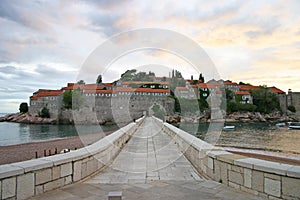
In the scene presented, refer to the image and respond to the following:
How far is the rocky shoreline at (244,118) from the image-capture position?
6331 centimetres

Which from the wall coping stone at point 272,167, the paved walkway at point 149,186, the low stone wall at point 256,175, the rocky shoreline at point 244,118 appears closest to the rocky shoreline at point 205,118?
the rocky shoreline at point 244,118

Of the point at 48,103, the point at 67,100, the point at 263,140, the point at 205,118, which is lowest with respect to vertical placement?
the point at 263,140

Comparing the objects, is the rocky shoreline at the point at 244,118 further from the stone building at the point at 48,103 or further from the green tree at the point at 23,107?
the green tree at the point at 23,107

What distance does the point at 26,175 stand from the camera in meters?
3.14

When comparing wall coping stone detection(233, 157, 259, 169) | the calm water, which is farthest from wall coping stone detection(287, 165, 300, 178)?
the calm water

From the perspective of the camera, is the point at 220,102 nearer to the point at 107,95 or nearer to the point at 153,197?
the point at 107,95

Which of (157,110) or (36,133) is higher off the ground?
(157,110)

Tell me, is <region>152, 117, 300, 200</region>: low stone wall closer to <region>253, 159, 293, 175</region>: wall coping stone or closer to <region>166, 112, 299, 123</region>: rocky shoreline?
<region>253, 159, 293, 175</region>: wall coping stone

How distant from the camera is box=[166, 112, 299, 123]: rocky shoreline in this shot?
6331 centimetres

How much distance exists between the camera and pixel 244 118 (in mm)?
72250

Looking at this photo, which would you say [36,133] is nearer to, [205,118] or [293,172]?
[205,118]

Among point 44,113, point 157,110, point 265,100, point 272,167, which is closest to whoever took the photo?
point 272,167

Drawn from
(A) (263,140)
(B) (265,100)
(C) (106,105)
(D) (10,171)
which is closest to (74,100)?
(C) (106,105)

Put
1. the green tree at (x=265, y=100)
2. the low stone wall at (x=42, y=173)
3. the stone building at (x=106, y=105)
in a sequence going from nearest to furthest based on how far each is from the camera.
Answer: the low stone wall at (x=42, y=173) → the stone building at (x=106, y=105) → the green tree at (x=265, y=100)
